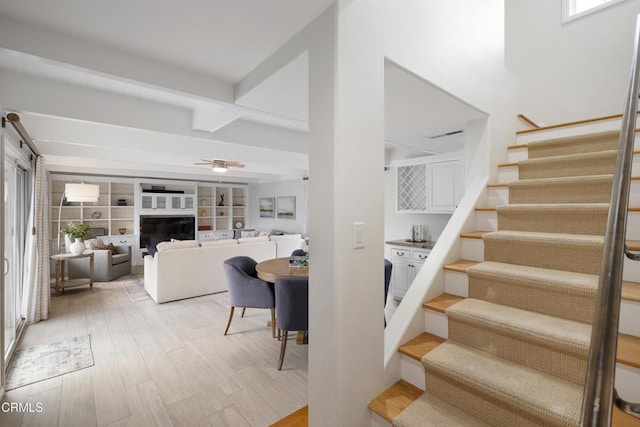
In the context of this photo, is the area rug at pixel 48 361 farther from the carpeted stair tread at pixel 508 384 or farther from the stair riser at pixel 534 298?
the stair riser at pixel 534 298

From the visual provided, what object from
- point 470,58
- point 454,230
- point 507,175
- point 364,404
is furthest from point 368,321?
point 470,58

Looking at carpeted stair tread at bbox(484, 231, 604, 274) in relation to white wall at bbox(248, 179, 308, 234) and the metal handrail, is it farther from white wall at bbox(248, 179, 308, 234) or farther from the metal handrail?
white wall at bbox(248, 179, 308, 234)

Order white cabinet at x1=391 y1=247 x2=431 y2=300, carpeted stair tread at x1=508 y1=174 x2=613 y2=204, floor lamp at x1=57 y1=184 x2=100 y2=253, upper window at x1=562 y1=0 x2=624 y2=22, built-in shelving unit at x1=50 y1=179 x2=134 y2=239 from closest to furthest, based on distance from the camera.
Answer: carpeted stair tread at x1=508 y1=174 x2=613 y2=204 < upper window at x1=562 y1=0 x2=624 y2=22 < white cabinet at x1=391 y1=247 x2=431 y2=300 < floor lamp at x1=57 y1=184 x2=100 y2=253 < built-in shelving unit at x1=50 y1=179 x2=134 y2=239

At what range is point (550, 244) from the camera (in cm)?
176

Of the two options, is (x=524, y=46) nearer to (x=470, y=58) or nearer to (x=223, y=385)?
(x=470, y=58)

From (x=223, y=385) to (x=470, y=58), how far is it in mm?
3353

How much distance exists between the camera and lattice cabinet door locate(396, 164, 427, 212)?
4727 mm

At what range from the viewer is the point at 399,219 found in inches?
211

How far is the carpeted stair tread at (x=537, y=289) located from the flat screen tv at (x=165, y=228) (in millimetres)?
8621

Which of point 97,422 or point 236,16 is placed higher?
point 236,16

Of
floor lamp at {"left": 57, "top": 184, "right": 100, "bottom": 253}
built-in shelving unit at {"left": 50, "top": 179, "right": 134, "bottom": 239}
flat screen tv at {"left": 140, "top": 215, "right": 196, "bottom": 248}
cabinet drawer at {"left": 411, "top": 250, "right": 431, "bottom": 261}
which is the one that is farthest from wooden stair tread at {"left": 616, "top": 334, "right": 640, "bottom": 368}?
built-in shelving unit at {"left": 50, "top": 179, "right": 134, "bottom": 239}

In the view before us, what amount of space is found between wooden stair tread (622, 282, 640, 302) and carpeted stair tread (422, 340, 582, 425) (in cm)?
48

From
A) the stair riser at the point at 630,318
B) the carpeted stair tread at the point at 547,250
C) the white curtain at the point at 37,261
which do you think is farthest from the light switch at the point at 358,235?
the white curtain at the point at 37,261

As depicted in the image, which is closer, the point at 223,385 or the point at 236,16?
the point at 236,16
